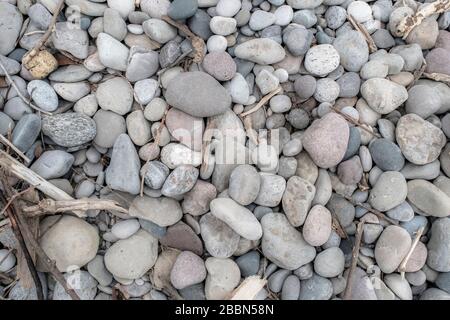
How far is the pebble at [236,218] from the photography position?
158cm

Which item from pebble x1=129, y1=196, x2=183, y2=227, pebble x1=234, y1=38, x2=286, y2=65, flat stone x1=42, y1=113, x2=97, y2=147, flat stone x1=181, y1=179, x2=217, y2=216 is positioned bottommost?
pebble x1=129, y1=196, x2=183, y2=227

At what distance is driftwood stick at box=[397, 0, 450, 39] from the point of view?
1.85 metres

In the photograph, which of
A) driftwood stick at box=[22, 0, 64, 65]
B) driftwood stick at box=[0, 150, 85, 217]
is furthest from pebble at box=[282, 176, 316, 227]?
driftwood stick at box=[22, 0, 64, 65]

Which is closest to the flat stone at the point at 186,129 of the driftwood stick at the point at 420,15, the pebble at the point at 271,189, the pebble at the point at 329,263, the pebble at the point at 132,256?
the pebble at the point at 271,189

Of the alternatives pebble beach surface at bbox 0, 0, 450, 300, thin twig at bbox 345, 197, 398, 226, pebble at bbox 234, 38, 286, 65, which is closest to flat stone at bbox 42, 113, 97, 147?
pebble beach surface at bbox 0, 0, 450, 300

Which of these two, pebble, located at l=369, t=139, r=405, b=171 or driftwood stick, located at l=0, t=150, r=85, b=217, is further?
pebble, located at l=369, t=139, r=405, b=171

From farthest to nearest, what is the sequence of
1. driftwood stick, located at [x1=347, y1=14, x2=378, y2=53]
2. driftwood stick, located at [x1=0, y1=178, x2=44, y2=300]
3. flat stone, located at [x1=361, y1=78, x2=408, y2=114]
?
driftwood stick, located at [x1=347, y1=14, x2=378, y2=53], flat stone, located at [x1=361, y1=78, x2=408, y2=114], driftwood stick, located at [x1=0, y1=178, x2=44, y2=300]

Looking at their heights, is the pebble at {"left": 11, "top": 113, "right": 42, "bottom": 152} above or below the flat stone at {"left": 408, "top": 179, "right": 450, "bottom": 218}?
above

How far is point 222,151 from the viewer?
1682mm

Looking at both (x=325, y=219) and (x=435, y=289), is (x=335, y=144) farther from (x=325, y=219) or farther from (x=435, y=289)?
(x=435, y=289)

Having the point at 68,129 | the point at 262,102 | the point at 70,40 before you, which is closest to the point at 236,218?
the point at 262,102

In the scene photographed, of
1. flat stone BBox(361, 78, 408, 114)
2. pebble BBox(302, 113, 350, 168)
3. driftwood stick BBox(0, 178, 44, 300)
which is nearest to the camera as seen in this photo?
driftwood stick BBox(0, 178, 44, 300)

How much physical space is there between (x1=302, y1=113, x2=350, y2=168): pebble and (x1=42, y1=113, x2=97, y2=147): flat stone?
2.71 ft

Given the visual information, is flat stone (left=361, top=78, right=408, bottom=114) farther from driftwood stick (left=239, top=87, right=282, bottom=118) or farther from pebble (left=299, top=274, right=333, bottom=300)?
pebble (left=299, top=274, right=333, bottom=300)
